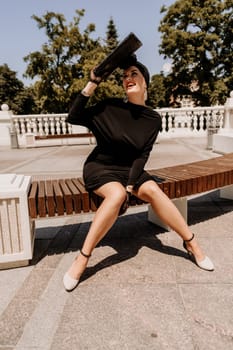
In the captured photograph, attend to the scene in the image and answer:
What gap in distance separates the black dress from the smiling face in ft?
0.27

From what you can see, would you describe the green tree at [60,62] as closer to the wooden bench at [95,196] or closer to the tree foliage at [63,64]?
the tree foliage at [63,64]

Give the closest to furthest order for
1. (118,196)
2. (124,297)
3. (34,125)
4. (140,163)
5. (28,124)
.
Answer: (124,297)
(118,196)
(140,163)
(28,124)
(34,125)

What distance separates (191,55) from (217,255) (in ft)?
95.2

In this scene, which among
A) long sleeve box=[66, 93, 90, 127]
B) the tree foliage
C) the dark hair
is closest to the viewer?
long sleeve box=[66, 93, 90, 127]

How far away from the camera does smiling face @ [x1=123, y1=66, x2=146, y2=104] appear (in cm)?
265

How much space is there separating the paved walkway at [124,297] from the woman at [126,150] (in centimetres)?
28

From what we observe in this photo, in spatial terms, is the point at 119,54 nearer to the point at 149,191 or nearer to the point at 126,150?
the point at 126,150

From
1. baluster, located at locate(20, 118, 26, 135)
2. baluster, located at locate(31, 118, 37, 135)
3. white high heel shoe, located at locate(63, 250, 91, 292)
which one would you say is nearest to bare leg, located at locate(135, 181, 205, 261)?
white high heel shoe, located at locate(63, 250, 91, 292)

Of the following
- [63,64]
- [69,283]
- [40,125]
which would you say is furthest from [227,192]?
[63,64]

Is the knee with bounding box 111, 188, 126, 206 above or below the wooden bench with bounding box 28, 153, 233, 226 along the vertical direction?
above

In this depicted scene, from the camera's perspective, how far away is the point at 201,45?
28.6 metres

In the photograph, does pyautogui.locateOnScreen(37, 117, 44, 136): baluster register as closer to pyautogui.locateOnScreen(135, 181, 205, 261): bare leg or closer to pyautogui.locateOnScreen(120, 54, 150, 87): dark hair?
pyautogui.locateOnScreen(120, 54, 150, 87): dark hair

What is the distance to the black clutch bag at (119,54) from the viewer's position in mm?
2389

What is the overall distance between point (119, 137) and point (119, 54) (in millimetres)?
678
